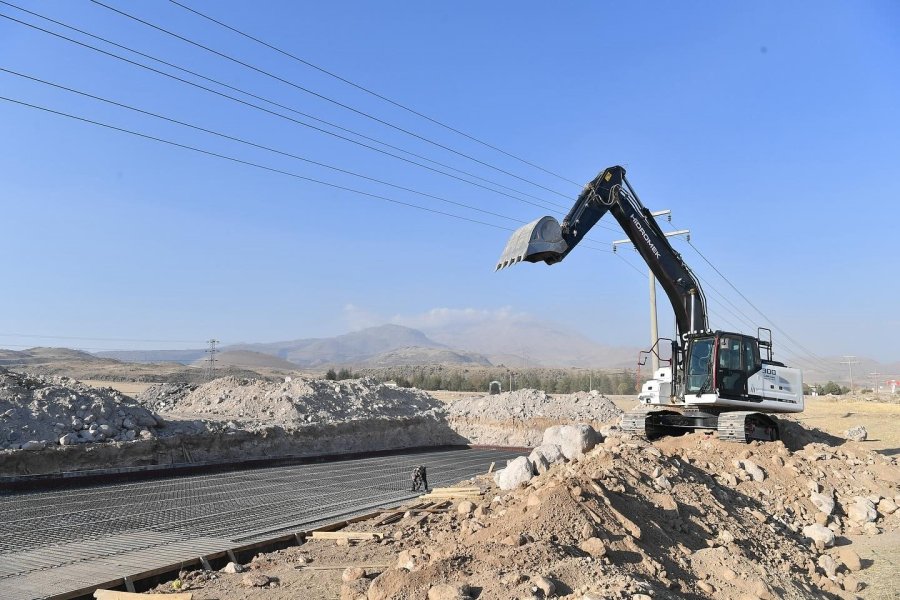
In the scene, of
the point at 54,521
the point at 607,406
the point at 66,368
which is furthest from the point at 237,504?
the point at 66,368

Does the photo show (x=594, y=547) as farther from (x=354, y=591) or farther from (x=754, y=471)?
(x=754, y=471)

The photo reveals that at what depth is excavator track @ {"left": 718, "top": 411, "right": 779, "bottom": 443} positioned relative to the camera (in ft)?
34.6

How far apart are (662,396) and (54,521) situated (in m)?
10.1

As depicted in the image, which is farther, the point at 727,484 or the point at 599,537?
the point at 727,484

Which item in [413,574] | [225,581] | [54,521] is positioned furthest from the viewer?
[54,521]

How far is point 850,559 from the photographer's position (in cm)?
709

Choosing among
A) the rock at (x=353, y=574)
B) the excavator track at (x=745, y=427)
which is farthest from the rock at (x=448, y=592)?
the excavator track at (x=745, y=427)

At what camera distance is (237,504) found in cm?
1033

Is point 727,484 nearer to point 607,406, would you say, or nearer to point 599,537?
point 599,537

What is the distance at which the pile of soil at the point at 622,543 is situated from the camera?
4555mm

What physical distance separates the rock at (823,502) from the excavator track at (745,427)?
164cm

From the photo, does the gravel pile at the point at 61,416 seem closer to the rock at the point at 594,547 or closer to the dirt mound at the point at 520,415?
the dirt mound at the point at 520,415

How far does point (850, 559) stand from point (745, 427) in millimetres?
3795

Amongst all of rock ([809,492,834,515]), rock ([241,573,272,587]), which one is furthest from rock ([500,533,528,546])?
rock ([809,492,834,515])
